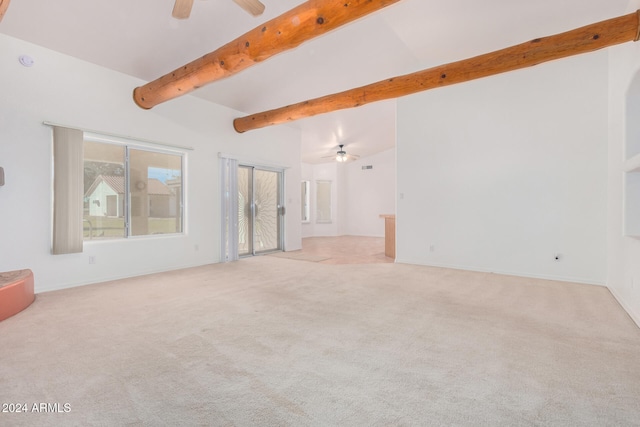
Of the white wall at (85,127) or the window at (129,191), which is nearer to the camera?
the white wall at (85,127)

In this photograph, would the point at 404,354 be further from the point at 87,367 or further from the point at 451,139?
the point at 451,139

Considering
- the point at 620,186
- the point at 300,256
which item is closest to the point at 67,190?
the point at 300,256

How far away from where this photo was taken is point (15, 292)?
9.89 feet

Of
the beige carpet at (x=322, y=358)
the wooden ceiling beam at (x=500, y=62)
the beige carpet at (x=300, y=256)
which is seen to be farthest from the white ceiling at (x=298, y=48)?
the beige carpet at (x=300, y=256)

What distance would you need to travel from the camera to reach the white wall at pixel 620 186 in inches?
117

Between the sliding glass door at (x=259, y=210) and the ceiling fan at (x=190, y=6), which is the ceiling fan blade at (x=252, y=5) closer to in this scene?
the ceiling fan at (x=190, y=6)

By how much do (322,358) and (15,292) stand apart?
3.27 meters

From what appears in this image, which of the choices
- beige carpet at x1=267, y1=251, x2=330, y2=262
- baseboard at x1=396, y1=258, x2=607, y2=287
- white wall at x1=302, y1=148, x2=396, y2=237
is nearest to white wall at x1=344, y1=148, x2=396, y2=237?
white wall at x1=302, y1=148, x2=396, y2=237

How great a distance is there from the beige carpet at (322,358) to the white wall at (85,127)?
0.71 metres

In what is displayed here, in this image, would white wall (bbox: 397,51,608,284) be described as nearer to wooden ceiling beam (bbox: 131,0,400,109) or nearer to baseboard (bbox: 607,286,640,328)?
baseboard (bbox: 607,286,640,328)

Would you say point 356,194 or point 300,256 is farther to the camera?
point 356,194

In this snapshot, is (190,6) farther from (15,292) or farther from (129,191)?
(15,292)

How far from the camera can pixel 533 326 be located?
2.71 meters

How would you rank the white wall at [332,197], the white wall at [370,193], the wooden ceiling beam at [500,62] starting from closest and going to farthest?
the wooden ceiling beam at [500,62] < the white wall at [370,193] < the white wall at [332,197]
